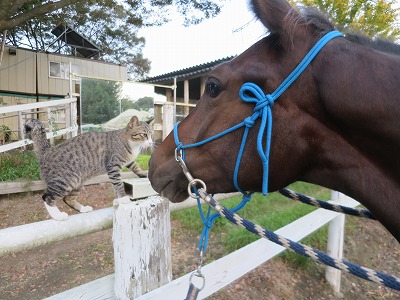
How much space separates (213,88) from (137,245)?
72 centimetres

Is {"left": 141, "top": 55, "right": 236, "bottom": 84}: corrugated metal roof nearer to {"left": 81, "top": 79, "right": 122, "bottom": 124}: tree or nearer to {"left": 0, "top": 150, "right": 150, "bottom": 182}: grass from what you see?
{"left": 81, "top": 79, "right": 122, "bottom": 124}: tree

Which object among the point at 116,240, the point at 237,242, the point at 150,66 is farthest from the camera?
the point at 150,66

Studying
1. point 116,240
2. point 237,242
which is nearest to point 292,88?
point 116,240

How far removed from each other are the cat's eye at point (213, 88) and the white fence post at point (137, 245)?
0.54m

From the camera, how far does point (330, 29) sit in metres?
1.03

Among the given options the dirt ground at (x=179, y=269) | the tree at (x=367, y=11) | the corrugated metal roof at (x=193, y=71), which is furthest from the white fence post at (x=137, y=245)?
the corrugated metal roof at (x=193, y=71)

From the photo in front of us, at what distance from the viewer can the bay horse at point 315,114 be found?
0.92 m

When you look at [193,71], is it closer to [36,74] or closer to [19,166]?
[19,166]

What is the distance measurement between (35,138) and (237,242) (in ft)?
7.58

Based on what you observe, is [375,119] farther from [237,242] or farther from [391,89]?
[237,242]

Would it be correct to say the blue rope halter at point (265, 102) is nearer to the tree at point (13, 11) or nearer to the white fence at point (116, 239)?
the white fence at point (116, 239)

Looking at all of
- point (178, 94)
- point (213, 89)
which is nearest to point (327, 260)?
point (213, 89)

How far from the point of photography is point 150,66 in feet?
90.7

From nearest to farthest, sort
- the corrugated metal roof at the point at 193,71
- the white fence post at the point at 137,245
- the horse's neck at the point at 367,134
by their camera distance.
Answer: the horse's neck at the point at 367,134 < the white fence post at the point at 137,245 < the corrugated metal roof at the point at 193,71
